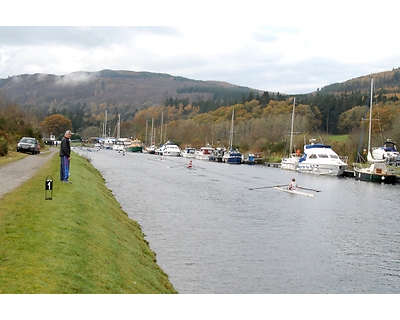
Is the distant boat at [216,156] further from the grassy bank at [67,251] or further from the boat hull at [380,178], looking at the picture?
the grassy bank at [67,251]

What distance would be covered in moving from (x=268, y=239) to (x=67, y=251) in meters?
14.6

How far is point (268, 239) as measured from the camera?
2695 centimetres

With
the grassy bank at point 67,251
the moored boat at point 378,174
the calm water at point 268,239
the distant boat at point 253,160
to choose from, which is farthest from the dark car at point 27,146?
the distant boat at point 253,160

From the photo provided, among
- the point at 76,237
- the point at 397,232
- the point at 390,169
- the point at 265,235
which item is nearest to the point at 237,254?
the point at 265,235

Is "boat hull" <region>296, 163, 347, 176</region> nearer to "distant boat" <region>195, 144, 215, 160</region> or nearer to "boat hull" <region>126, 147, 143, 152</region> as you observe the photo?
"distant boat" <region>195, 144, 215, 160</region>

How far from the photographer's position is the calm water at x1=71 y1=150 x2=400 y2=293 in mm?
19391

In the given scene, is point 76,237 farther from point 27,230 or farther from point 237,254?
point 237,254

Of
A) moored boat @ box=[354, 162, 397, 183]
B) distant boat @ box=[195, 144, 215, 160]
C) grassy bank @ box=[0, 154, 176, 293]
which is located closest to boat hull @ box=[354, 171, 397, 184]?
moored boat @ box=[354, 162, 397, 183]

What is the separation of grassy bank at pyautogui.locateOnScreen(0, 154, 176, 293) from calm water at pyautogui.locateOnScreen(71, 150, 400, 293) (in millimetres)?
1936

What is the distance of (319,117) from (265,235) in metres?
142

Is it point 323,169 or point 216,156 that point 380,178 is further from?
point 216,156

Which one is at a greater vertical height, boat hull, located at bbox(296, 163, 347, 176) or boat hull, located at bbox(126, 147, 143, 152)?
boat hull, located at bbox(296, 163, 347, 176)

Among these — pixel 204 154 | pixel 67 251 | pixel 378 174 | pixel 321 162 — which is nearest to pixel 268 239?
pixel 67 251

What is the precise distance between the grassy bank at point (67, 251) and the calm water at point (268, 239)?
1.94 meters
